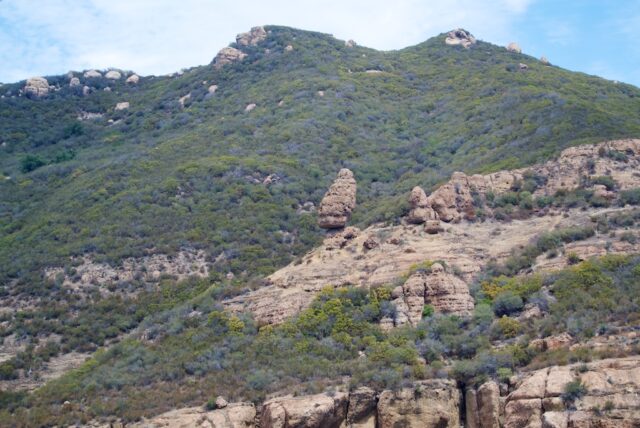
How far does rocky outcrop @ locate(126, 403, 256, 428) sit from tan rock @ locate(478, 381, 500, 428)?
29.7ft

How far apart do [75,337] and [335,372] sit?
19.4 m

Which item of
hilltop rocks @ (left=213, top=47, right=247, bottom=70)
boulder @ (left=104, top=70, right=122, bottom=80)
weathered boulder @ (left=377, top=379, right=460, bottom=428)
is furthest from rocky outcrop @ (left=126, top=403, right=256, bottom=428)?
boulder @ (left=104, top=70, right=122, bottom=80)

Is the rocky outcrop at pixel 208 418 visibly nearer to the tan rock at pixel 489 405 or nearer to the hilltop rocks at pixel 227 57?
the tan rock at pixel 489 405

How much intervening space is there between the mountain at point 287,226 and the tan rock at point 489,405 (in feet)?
4.02

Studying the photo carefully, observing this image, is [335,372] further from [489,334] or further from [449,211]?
[449,211]

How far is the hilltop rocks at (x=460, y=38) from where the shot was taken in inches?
4444

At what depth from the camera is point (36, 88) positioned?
371 feet

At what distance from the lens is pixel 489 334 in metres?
40.5

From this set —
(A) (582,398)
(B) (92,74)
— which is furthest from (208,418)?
(B) (92,74)

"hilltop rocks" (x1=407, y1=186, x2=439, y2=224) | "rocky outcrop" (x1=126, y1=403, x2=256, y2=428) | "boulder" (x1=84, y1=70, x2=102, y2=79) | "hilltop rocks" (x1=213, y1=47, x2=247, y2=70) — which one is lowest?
"rocky outcrop" (x1=126, y1=403, x2=256, y2=428)

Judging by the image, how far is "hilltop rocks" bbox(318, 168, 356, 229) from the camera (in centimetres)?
5922

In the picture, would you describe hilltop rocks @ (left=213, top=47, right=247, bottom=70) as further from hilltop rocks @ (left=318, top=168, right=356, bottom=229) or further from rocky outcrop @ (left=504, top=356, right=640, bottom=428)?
rocky outcrop @ (left=504, top=356, right=640, bottom=428)

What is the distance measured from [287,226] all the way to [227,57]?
4968 cm

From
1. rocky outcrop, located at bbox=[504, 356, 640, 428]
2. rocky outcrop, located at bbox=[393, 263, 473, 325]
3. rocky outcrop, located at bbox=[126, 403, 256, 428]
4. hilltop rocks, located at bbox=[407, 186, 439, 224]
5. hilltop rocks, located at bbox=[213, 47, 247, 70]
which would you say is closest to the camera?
rocky outcrop, located at bbox=[504, 356, 640, 428]
